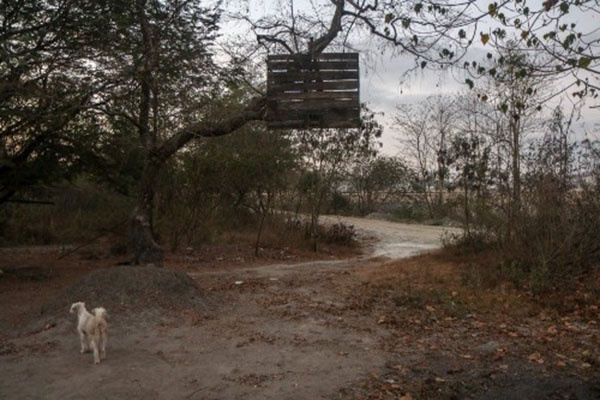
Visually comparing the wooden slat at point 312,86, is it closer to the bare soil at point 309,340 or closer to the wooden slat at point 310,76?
the wooden slat at point 310,76

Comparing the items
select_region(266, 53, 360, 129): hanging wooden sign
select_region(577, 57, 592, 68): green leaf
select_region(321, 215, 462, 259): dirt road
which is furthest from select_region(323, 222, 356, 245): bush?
select_region(577, 57, 592, 68): green leaf

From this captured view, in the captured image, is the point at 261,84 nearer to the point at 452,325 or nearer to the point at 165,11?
the point at 165,11

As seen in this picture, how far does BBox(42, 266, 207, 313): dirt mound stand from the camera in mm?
8344

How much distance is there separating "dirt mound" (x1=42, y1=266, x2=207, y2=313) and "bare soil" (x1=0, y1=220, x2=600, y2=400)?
0.03 metres

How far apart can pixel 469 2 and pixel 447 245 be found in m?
9.21

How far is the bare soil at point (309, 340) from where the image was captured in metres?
5.85

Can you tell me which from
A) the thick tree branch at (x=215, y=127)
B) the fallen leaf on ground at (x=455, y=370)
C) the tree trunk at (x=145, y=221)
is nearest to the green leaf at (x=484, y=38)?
the fallen leaf on ground at (x=455, y=370)

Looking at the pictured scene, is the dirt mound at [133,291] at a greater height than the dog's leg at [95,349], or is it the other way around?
the dirt mound at [133,291]

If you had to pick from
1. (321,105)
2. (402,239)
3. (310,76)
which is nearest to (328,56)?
(310,76)

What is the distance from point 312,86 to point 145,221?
426 cm

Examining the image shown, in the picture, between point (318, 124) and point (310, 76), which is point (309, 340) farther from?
point (310, 76)

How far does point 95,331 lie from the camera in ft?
20.7

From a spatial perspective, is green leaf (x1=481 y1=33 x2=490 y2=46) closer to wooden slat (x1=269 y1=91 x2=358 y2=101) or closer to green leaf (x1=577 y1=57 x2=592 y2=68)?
green leaf (x1=577 y1=57 x2=592 y2=68)

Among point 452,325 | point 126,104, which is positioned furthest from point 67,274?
point 452,325
